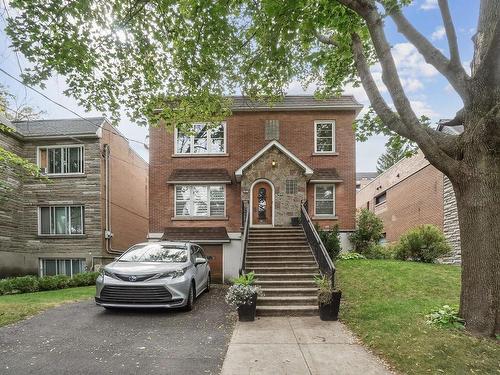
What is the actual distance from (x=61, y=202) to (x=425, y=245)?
17.1 m

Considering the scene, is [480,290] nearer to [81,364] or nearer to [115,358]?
[115,358]

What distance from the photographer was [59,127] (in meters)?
18.5

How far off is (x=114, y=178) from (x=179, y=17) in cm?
1289

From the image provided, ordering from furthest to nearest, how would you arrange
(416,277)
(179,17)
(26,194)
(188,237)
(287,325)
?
(26,194), (188,237), (416,277), (179,17), (287,325)

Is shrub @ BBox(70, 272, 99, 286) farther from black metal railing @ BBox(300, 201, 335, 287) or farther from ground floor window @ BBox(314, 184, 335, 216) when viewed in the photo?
ground floor window @ BBox(314, 184, 335, 216)

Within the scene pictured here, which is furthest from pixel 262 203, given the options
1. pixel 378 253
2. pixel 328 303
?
pixel 328 303

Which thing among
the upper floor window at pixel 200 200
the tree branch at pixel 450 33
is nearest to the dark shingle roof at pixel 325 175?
the upper floor window at pixel 200 200

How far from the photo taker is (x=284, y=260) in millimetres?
11289

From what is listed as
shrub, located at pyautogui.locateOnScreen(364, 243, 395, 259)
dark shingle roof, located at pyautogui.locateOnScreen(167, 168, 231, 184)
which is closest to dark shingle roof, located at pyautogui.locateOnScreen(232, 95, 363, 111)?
dark shingle roof, located at pyautogui.locateOnScreen(167, 168, 231, 184)

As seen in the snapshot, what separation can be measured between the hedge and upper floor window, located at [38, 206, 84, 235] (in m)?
3.80

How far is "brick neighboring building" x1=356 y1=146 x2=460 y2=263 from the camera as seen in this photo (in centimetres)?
1794

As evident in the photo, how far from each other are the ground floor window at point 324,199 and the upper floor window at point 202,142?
4943 mm

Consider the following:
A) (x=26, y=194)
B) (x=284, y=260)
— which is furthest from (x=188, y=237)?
(x=26, y=194)

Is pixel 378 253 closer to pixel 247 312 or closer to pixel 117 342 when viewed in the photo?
pixel 247 312
